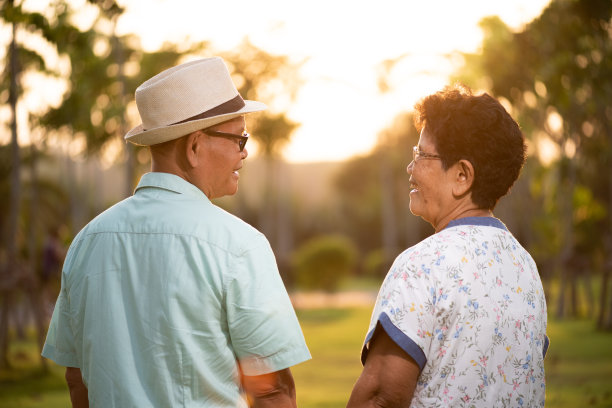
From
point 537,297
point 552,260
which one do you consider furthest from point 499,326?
point 552,260

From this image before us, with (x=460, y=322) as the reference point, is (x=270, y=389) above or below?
below

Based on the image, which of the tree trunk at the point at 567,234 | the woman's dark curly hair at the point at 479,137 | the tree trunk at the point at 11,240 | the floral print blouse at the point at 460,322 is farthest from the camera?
the tree trunk at the point at 567,234

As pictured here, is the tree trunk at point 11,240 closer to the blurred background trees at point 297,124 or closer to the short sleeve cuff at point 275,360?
the blurred background trees at point 297,124

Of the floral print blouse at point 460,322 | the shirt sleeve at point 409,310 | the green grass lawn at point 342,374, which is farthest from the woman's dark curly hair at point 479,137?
the green grass lawn at point 342,374

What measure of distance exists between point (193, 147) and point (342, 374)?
345 inches

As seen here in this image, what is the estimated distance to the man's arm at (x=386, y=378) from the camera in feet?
7.66

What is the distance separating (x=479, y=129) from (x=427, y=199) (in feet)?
0.96

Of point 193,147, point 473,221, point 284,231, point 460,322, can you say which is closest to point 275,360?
point 460,322

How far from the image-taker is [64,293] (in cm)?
249

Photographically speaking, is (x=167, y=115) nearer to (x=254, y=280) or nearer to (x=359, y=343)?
(x=254, y=280)

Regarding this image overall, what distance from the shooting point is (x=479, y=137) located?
257 centimetres

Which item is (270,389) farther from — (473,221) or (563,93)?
(563,93)

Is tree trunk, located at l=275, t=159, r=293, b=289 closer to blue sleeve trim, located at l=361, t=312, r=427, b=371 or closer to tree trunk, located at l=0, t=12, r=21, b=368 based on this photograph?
tree trunk, located at l=0, t=12, r=21, b=368

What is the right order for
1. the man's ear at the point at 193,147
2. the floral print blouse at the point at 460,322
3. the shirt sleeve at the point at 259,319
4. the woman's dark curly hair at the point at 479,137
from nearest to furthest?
the shirt sleeve at the point at 259,319 < the floral print blouse at the point at 460,322 < the man's ear at the point at 193,147 < the woman's dark curly hair at the point at 479,137
